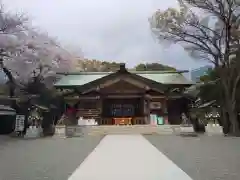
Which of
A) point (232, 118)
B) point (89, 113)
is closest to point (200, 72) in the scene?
point (89, 113)

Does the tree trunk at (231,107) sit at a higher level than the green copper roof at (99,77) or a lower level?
Result: lower

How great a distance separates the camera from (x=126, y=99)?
3500 cm

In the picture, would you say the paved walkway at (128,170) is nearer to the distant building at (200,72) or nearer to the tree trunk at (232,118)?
the tree trunk at (232,118)

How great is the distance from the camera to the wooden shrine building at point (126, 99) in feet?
109

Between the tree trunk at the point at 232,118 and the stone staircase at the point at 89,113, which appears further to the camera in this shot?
the stone staircase at the point at 89,113

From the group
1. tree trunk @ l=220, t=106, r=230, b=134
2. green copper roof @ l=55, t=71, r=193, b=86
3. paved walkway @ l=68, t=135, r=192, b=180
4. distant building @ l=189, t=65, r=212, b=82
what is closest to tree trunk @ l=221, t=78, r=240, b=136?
tree trunk @ l=220, t=106, r=230, b=134

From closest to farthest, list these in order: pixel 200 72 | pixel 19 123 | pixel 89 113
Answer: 1. pixel 19 123
2. pixel 89 113
3. pixel 200 72

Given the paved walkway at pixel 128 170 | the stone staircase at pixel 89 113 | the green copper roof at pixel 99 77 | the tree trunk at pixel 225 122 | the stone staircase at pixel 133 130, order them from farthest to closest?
the green copper roof at pixel 99 77 → the stone staircase at pixel 89 113 → the stone staircase at pixel 133 130 → the tree trunk at pixel 225 122 → the paved walkway at pixel 128 170

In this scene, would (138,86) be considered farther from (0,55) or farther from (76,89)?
(0,55)

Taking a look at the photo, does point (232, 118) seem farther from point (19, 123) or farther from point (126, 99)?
point (126, 99)

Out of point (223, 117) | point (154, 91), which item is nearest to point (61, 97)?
point (154, 91)

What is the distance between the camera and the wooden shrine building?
1314 inches

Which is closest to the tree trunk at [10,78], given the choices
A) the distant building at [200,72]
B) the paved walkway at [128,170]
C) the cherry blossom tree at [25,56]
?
the cherry blossom tree at [25,56]

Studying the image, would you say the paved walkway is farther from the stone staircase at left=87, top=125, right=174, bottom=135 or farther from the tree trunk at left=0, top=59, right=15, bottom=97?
the tree trunk at left=0, top=59, right=15, bottom=97
